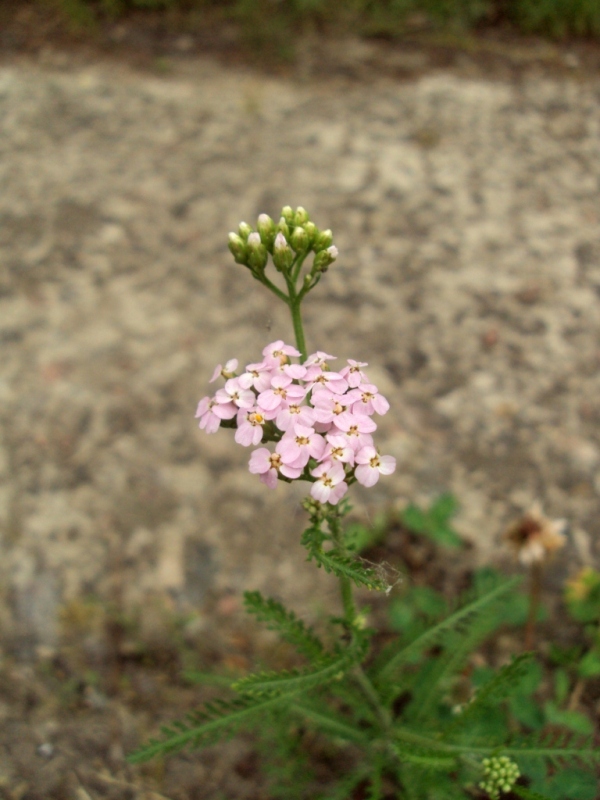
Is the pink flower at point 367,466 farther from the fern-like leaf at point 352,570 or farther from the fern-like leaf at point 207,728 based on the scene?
the fern-like leaf at point 207,728

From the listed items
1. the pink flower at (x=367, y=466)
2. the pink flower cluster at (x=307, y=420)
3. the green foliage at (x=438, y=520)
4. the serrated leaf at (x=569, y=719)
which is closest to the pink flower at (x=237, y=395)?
the pink flower cluster at (x=307, y=420)

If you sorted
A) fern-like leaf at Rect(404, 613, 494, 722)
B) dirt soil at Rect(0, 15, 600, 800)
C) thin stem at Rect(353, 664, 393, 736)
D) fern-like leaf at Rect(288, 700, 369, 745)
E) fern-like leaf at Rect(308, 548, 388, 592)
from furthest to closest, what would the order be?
dirt soil at Rect(0, 15, 600, 800) → fern-like leaf at Rect(404, 613, 494, 722) → fern-like leaf at Rect(288, 700, 369, 745) → thin stem at Rect(353, 664, 393, 736) → fern-like leaf at Rect(308, 548, 388, 592)

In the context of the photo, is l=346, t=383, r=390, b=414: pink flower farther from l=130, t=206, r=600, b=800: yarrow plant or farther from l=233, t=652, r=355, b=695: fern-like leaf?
l=233, t=652, r=355, b=695: fern-like leaf

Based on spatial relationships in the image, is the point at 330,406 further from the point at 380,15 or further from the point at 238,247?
the point at 380,15

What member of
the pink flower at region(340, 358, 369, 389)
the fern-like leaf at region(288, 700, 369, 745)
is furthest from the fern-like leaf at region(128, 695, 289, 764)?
the pink flower at region(340, 358, 369, 389)

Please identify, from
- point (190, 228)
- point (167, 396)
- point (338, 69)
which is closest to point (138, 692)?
point (167, 396)

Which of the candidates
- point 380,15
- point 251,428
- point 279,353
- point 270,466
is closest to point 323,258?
point 279,353
